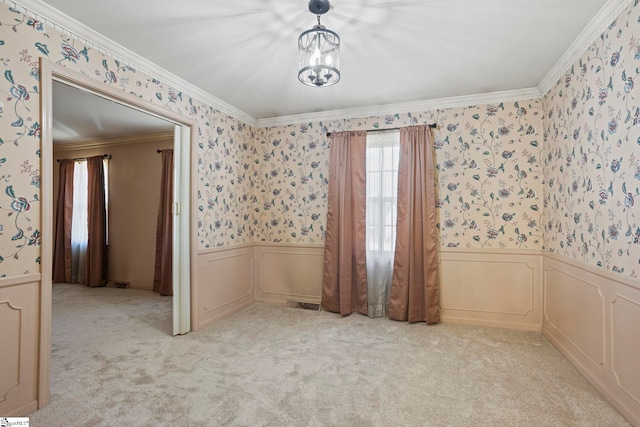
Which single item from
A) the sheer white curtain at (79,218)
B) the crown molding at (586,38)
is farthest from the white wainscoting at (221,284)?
the crown molding at (586,38)

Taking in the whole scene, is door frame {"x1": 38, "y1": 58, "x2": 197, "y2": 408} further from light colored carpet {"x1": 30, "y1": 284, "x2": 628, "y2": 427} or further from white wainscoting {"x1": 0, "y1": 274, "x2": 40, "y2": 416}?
light colored carpet {"x1": 30, "y1": 284, "x2": 628, "y2": 427}

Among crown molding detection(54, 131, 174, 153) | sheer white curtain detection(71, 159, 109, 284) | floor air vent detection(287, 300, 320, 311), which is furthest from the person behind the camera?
sheer white curtain detection(71, 159, 109, 284)

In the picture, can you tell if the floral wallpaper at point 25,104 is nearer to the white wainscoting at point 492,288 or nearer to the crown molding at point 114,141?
the crown molding at point 114,141

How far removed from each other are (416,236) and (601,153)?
Result: 5.61 ft

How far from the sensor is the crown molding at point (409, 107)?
3285 millimetres

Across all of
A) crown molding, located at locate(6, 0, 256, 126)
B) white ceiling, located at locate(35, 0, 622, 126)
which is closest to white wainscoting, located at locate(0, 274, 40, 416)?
crown molding, located at locate(6, 0, 256, 126)

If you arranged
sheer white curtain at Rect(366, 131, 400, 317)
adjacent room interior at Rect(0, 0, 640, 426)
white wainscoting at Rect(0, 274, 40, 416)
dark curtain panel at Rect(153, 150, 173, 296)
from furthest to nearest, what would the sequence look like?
dark curtain panel at Rect(153, 150, 173, 296) < sheer white curtain at Rect(366, 131, 400, 317) < adjacent room interior at Rect(0, 0, 640, 426) < white wainscoting at Rect(0, 274, 40, 416)

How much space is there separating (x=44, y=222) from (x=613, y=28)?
146 inches

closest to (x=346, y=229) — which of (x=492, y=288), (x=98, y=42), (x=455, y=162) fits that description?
(x=455, y=162)

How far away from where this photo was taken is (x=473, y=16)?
2.06 meters

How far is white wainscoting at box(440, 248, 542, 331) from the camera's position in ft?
10.7

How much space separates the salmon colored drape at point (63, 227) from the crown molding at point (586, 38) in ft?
22.6

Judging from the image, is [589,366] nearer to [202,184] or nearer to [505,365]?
[505,365]

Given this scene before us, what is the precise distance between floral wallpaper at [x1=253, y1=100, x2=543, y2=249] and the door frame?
4.82 ft
